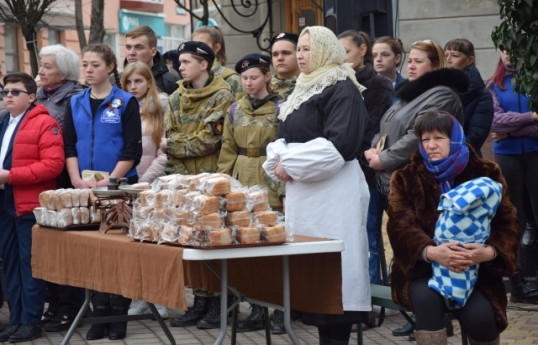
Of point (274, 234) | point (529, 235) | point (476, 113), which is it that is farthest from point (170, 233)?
point (529, 235)

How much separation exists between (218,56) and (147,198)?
3373 mm

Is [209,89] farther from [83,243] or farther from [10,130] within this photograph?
[83,243]

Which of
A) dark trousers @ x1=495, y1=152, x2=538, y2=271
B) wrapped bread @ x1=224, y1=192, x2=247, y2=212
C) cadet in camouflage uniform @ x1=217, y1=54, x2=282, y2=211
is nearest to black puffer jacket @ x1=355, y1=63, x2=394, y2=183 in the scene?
cadet in camouflage uniform @ x1=217, y1=54, x2=282, y2=211

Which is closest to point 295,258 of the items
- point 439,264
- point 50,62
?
point 439,264

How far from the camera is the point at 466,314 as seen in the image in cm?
571

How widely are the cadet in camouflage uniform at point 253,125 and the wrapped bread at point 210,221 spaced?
7.49 feet

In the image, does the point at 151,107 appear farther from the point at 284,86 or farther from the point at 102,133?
the point at 284,86

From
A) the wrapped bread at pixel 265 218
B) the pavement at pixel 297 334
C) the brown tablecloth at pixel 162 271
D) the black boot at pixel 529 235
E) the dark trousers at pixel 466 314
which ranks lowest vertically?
the pavement at pixel 297 334

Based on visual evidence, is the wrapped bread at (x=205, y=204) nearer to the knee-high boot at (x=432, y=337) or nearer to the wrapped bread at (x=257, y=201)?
the wrapped bread at (x=257, y=201)

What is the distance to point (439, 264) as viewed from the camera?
19.0 ft

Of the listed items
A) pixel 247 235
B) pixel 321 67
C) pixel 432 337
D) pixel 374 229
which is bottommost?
pixel 432 337

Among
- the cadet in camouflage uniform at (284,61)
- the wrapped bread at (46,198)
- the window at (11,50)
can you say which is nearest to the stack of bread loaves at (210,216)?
the wrapped bread at (46,198)

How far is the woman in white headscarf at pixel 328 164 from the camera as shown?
615 cm

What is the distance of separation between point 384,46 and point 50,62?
2.54 meters
